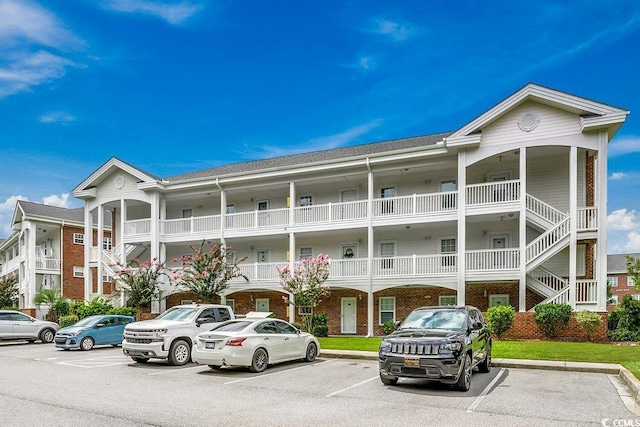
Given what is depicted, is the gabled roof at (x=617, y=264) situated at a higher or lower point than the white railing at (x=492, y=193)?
lower

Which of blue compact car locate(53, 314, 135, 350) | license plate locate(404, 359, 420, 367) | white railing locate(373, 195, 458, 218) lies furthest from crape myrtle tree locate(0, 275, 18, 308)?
license plate locate(404, 359, 420, 367)

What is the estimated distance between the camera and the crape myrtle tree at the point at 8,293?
38972 millimetres

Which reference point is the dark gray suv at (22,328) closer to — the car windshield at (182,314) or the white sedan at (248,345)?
the car windshield at (182,314)

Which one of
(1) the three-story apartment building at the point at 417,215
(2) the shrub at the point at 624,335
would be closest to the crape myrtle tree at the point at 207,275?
(1) the three-story apartment building at the point at 417,215

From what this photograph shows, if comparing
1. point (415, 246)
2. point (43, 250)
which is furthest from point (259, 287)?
point (43, 250)

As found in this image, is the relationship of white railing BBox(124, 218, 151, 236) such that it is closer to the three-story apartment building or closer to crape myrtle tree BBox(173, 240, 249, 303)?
the three-story apartment building

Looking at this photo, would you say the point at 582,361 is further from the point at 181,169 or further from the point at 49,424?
the point at 181,169

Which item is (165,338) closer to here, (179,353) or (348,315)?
(179,353)

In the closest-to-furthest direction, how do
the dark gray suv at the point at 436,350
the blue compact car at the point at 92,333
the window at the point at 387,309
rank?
the dark gray suv at the point at 436,350, the blue compact car at the point at 92,333, the window at the point at 387,309

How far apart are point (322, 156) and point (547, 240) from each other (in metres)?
13.0

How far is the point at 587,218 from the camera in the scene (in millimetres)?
19938

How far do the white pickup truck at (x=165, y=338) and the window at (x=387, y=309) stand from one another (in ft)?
37.5

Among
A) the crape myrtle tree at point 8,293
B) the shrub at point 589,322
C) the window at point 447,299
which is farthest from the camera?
the crape myrtle tree at point 8,293

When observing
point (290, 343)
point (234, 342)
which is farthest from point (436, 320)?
point (234, 342)
